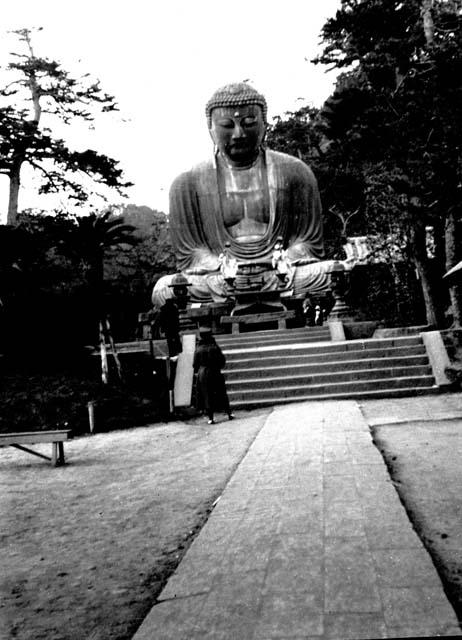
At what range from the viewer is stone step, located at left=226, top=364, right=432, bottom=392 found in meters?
10.2

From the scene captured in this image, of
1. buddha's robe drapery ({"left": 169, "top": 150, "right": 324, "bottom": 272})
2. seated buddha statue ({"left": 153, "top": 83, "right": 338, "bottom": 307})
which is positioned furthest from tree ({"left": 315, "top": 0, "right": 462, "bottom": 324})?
seated buddha statue ({"left": 153, "top": 83, "right": 338, "bottom": 307})

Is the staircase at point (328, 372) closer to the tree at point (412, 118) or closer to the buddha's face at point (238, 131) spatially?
the tree at point (412, 118)

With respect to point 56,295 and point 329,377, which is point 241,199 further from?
point 329,377

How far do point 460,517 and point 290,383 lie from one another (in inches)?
263

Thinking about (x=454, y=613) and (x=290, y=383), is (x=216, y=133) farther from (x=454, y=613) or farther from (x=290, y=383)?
(x=454, y=613)

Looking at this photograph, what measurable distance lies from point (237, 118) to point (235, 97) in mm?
597

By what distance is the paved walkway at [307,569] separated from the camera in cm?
227

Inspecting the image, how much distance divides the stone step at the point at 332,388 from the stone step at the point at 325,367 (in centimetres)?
46

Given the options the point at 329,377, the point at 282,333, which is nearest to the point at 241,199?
the point at 282,333

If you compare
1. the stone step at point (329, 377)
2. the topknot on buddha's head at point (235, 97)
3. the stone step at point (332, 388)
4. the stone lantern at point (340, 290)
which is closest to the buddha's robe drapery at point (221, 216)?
the topknot on buddha's head at point (235, 97)

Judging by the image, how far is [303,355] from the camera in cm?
1113

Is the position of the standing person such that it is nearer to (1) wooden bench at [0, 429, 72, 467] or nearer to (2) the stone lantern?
(1) wooden bench at [0, 429, 72, 467]

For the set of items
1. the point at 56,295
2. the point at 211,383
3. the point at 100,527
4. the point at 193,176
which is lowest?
the point at 100,527

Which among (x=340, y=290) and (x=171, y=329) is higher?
(x=340, y=290)
